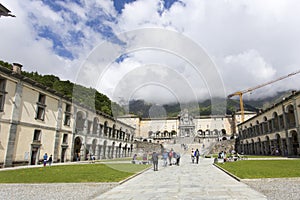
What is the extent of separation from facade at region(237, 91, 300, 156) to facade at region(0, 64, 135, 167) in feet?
112

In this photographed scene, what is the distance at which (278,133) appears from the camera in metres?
39.0

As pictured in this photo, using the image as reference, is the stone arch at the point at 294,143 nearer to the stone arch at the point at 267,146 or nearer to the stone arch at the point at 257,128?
the stone arch at the point at 267,146

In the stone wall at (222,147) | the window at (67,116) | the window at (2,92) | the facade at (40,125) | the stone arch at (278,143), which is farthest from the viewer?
the stone wall at (222,147)

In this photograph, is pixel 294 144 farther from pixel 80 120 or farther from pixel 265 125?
pixel 80 120

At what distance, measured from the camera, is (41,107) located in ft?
86.1

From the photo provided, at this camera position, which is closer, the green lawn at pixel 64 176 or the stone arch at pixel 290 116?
the green lawn at pixel 64 176

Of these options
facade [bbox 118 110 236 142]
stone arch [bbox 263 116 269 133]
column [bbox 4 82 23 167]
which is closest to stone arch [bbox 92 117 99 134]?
column [bbox 4 82 23 167]

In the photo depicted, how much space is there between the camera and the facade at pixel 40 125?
2133cm

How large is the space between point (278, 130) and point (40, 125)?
40.8 m

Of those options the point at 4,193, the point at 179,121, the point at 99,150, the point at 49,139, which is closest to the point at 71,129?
the point at 49,139

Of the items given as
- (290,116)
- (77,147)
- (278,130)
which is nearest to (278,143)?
(278,130)

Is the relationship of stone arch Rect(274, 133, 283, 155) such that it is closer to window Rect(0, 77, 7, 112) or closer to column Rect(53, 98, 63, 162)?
column Rect(53, 98, 63, 162)

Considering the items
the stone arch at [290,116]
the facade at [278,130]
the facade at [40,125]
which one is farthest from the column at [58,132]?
the stone arch at [290,116]

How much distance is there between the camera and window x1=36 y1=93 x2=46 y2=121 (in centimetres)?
2582
